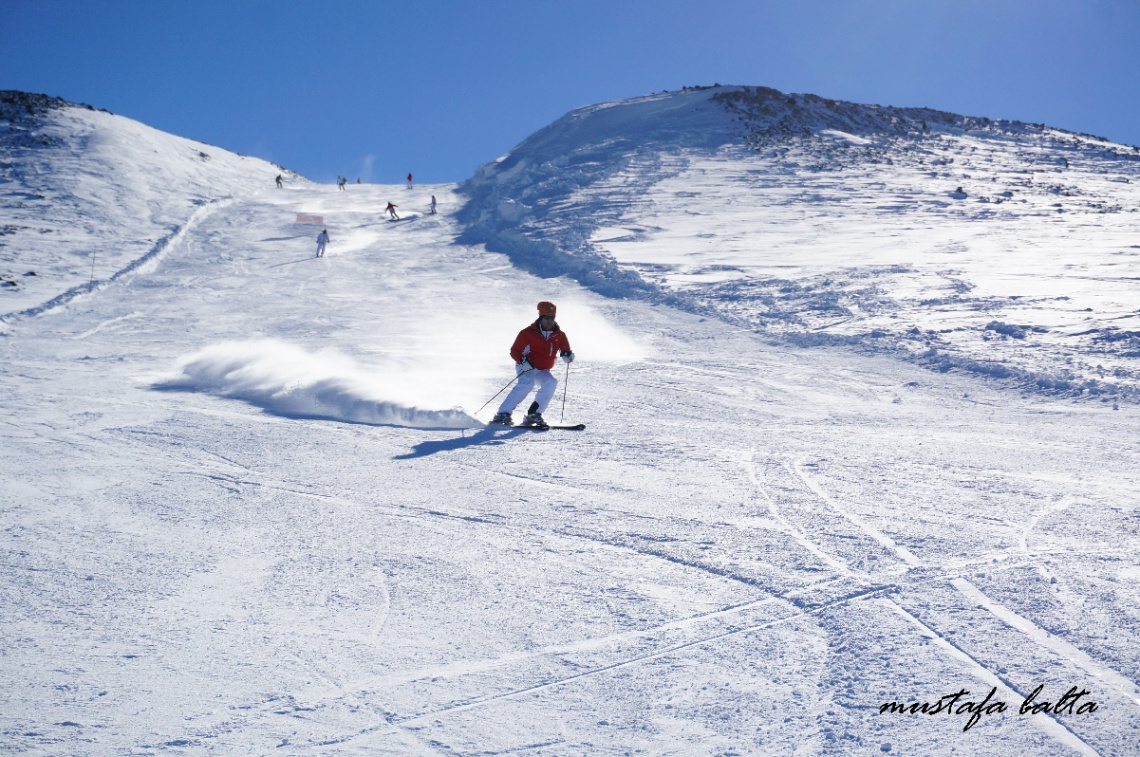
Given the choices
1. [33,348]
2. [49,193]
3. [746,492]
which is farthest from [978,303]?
[49,193]

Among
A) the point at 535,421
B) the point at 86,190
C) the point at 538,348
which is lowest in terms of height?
the point at 535,421

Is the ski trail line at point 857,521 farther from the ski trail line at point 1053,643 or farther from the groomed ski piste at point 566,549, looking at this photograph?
the ski trail line at point 1053,643

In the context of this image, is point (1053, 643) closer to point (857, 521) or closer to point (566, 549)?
point (857, 521)

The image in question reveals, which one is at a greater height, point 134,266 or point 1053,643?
point 134,266

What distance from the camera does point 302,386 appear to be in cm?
964

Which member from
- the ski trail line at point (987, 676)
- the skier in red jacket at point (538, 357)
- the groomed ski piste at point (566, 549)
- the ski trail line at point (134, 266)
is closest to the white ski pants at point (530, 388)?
the skier in red jacket at point (538, 357)

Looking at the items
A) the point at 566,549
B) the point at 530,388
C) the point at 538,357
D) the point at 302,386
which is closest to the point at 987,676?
the point at 566,549

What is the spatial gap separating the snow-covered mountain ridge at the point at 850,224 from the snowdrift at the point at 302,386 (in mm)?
7964

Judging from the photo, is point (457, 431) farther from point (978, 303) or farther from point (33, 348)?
point (978, 303)

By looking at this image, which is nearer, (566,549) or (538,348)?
(566,549)

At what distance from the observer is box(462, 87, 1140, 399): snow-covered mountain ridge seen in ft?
43.2

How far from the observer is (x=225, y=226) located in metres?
30.7

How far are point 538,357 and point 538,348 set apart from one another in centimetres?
11

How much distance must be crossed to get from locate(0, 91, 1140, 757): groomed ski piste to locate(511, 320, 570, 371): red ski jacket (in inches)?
32.6
